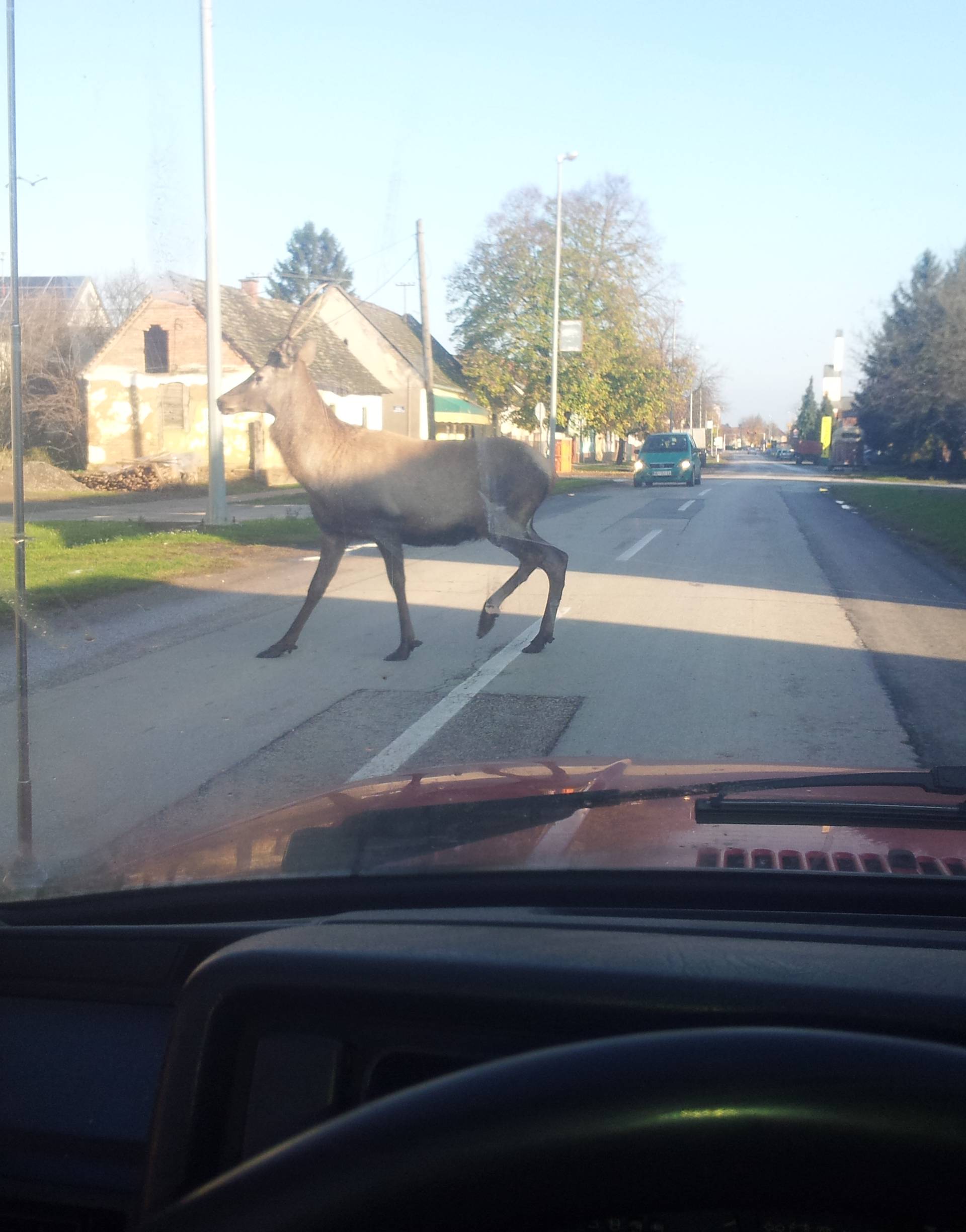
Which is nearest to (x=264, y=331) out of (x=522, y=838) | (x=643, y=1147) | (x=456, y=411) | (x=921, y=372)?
(x=522, y=838)

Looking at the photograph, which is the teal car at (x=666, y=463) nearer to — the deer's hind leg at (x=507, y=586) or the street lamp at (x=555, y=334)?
A: the street lamp at (x=555, y=334)

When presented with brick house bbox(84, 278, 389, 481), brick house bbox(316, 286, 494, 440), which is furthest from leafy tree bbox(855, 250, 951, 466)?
brick house bbox(84, 278, 389, 481)

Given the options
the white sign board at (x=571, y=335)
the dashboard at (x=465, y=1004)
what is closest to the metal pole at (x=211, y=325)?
the dashboard at (x=465, y=1004)

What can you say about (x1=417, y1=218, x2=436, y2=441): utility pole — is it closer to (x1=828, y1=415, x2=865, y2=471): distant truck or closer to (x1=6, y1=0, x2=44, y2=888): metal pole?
(x1=6, y1=0, x2=44, y2=888): metal pole

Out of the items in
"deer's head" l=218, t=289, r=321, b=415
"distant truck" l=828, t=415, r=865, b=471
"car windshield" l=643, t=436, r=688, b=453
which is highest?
"distant truck" l=828, t=415, r=865, b=471

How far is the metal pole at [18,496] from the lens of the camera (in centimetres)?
347

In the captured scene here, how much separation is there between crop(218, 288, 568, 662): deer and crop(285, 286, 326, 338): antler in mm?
312

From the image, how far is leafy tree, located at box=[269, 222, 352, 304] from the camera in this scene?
745 centimetres

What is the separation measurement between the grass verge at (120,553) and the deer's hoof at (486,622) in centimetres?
401

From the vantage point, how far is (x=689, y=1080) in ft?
2.99

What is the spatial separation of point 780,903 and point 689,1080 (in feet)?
3.72

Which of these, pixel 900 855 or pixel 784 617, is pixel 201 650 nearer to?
pixel 784 617

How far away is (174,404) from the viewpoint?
11.6m

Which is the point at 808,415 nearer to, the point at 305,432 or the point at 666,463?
the point at 666,463
